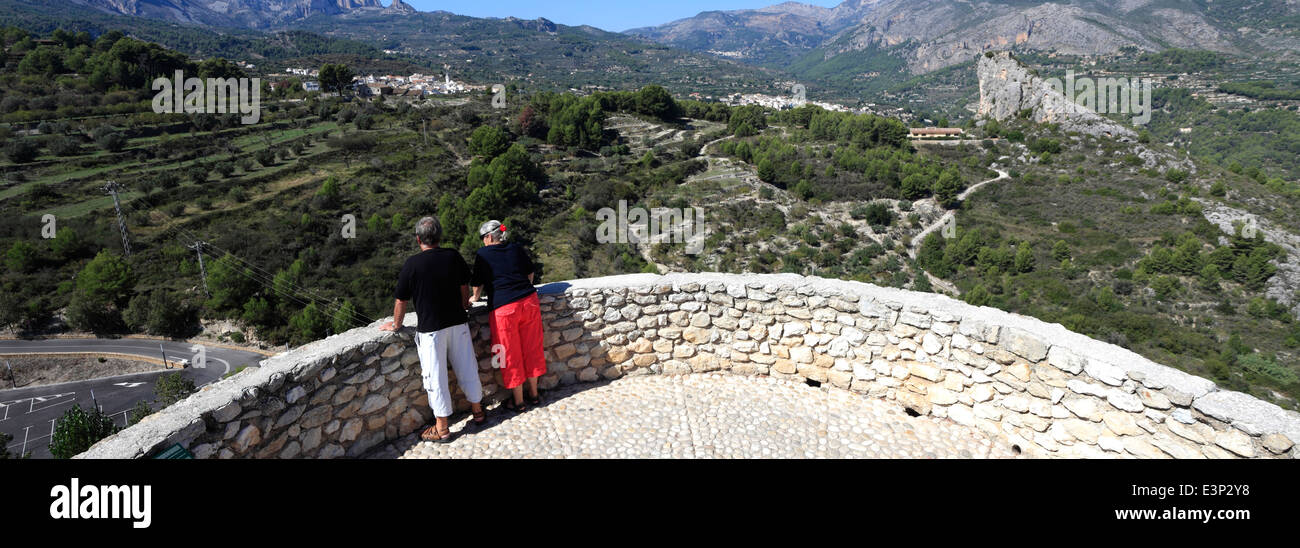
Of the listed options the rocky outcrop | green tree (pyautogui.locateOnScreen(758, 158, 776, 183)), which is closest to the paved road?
green tree (pyautogui.locateOnScreen(758, 158, 776, 183))

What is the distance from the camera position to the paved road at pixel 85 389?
17.6 meters

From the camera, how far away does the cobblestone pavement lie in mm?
3809

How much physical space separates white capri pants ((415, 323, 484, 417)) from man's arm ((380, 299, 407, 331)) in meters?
0.16

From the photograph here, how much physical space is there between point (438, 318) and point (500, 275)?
1.95 feet

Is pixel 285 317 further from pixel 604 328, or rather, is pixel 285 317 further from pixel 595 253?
pixel 604 328

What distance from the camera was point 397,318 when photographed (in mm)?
3752

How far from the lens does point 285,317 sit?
24.6m

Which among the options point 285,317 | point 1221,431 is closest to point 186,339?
point 285,317

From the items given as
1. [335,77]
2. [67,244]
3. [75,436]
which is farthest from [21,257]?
[335,77]

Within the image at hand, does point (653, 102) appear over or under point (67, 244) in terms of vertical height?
over

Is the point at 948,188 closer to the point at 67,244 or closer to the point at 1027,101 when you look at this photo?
the point at 1027,101

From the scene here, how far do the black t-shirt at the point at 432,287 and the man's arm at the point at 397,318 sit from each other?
0.18 feet

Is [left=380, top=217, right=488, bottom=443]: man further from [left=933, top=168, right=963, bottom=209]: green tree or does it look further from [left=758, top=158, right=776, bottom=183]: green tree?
[left=933, top=168, right=963, bottom=209]: green tree
